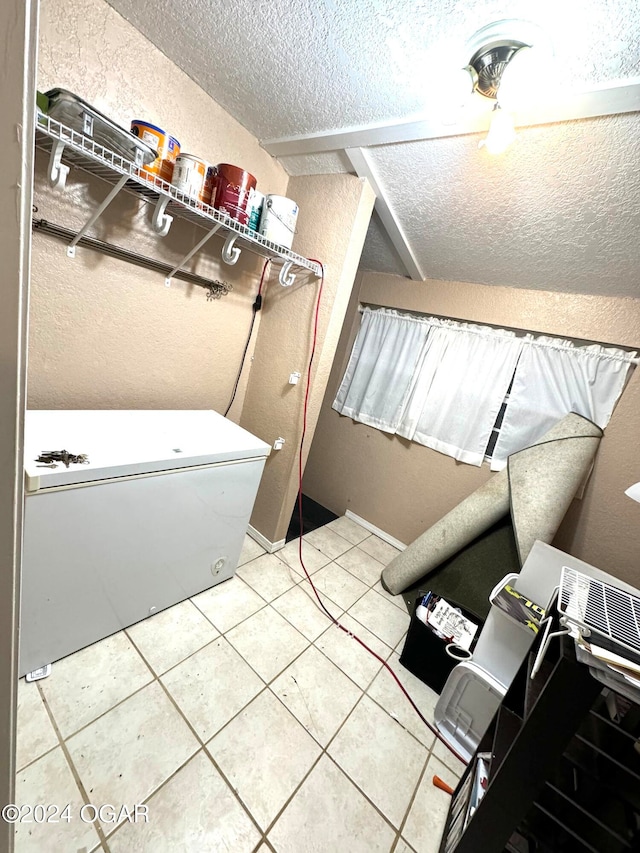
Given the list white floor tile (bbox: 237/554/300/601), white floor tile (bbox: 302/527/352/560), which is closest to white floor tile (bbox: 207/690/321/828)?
white floor tile (bbox: 237/554/300/601)

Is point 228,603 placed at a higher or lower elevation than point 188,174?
lower

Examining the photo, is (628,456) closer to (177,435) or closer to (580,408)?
(580,408)

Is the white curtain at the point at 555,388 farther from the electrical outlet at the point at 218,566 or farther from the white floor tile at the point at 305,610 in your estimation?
the electrical outlet at the point at 218,566

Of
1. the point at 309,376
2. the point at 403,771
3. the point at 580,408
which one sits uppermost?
the point at 580,408

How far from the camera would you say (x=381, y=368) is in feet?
9.11

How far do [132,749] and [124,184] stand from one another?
6.53ft

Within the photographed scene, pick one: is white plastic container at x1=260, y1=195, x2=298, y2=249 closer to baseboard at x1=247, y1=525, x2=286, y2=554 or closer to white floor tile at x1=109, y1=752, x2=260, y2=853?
baseboard at x1=247, y1=525, x2=286, y2=554

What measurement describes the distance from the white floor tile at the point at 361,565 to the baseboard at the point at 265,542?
44 centimetres

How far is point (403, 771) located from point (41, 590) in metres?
1.47

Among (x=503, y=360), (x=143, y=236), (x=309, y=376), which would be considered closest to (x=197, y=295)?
(x=143, y=236)

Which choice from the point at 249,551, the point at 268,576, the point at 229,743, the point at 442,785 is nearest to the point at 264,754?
the point at 229,743

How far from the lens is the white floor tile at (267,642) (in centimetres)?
148

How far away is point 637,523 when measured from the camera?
5.87 feet

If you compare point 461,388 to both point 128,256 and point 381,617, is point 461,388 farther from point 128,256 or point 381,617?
point 128,256
